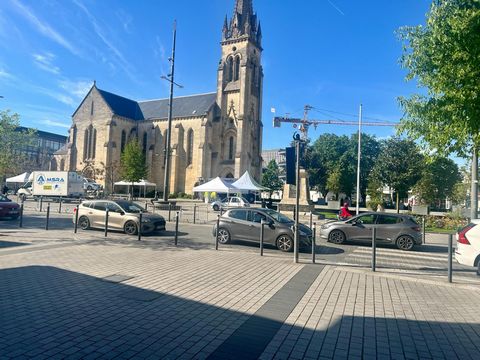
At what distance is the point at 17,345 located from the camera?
3723 mm

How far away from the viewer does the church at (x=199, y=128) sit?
5297 centimetres

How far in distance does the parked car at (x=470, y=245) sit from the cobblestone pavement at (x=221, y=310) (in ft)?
3.92

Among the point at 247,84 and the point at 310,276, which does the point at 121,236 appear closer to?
the point at 310,276

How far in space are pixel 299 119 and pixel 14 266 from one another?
87015 mm

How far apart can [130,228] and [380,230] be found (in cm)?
995

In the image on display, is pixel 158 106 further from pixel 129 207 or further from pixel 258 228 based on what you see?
pixel 258 228

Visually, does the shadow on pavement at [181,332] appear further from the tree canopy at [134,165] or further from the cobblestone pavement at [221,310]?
the tree canopy at [134,165]

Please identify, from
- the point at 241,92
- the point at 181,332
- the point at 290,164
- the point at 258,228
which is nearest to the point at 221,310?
the point at 181,332

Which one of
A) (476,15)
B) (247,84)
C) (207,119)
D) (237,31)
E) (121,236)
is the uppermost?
(237,31)

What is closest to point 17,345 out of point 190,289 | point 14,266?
point 190,289

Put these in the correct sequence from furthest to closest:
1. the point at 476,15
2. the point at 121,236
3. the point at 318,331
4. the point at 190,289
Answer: the point at 121,236 → the point at 476,15 → the point at 190,289 → the point at 318,331

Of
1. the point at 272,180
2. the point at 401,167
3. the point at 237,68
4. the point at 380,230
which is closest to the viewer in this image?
the point at 380,230

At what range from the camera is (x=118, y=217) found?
46.2ft

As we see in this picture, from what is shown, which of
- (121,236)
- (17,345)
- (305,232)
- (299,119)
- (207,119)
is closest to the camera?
(17,345)
